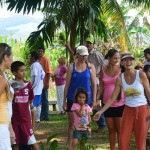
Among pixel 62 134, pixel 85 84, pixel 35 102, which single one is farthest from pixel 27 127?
pixel 35 102

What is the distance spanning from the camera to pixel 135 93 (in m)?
6.11

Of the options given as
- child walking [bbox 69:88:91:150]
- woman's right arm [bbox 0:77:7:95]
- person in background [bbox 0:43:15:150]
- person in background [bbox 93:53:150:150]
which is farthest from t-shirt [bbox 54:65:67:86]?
woman's right arm [bbox 0:77:7:95]

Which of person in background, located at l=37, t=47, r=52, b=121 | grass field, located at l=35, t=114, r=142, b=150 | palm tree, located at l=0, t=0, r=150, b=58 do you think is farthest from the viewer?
person in background, located at l=37, t=47, r=52, b=121

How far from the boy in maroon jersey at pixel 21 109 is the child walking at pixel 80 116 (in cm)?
71

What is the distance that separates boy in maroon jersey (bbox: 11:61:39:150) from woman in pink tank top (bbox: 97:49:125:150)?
1.31 metres

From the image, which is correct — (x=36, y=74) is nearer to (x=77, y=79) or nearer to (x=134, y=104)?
(x=77, y=79)

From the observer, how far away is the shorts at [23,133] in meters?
6.10

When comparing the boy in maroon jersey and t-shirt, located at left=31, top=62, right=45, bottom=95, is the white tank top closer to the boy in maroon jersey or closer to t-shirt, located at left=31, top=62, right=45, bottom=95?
the boy in maroon jersey

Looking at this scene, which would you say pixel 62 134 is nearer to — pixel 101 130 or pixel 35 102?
pixel 101 130

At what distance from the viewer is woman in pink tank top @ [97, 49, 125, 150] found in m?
6.98

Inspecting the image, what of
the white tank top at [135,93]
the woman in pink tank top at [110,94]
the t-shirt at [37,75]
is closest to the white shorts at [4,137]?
the white tank top at [135,93]

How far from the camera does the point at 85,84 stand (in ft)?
23.4

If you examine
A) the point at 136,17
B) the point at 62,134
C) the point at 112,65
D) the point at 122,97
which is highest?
the point at 136,17

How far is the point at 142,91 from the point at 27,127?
146 centimetres
